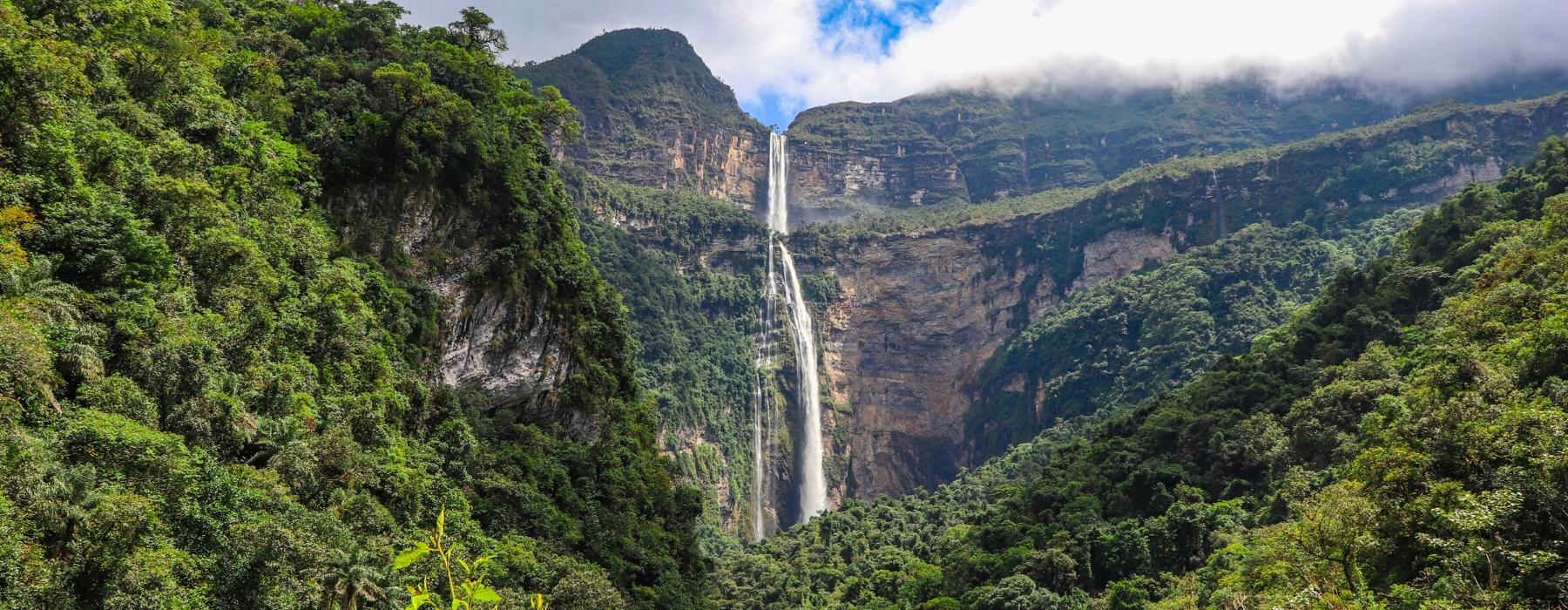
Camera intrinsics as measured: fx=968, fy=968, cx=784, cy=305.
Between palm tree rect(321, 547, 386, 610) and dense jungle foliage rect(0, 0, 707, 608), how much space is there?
0.06 meters

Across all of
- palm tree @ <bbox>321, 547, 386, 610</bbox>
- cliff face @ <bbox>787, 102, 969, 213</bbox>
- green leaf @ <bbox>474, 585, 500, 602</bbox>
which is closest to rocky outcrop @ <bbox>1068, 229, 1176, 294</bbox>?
cliff face @ <bbox>787, 102, 969, 213</bbox>

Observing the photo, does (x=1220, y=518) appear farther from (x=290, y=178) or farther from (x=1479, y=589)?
(x=290, y=178)

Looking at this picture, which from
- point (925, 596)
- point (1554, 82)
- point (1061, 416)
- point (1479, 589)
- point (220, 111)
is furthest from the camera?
point (1554, 82)

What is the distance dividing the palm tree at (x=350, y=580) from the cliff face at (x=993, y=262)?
2573 inches

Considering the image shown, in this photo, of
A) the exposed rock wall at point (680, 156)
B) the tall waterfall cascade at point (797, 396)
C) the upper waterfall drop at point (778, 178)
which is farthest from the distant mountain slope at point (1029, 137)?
the tall waterfall cascade at point (797, 396)

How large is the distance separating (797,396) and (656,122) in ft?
123

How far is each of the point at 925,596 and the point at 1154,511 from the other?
955 centimetres

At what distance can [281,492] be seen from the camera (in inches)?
663

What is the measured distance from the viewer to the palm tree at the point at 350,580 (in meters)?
16.2

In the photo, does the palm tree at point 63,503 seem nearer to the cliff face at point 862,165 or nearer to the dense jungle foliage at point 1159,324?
the dense jungle foliage at point 1159,324

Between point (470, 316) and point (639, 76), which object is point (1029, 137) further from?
point (470, 316)

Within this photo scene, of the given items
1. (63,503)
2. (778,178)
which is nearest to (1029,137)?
(778,178)

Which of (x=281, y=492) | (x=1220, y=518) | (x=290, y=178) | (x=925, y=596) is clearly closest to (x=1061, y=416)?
(x=925, y=596)

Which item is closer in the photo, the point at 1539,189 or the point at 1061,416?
the point at 1539,189
